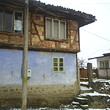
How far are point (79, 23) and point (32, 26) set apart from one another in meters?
4.64

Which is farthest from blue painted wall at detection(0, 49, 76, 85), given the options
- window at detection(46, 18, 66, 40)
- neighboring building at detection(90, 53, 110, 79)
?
neighboring building at detection(90, 53, 110, 79)

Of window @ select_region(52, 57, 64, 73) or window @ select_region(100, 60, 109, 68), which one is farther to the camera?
window @ select_region(100, 60, 109, 68)

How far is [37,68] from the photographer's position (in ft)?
38.9

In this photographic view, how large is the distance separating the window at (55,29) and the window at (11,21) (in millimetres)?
2158

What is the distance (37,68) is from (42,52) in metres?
1.26

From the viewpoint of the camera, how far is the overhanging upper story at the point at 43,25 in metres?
11.0

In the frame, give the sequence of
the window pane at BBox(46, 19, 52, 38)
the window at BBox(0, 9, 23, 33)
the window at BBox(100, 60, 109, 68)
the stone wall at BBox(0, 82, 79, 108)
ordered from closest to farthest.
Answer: the stone wall at BBox(0, 82, 79, 108) < the window at BBox(0, 9, 23, 33) < the window pane at BBox(46, 19, 52, 38) < the window at BBox(100, 60, 109, 68)

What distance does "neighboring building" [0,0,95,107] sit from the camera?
10.8 m

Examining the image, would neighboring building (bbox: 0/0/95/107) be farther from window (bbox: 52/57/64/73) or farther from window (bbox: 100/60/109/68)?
window (bbox: 100/60/109/68)

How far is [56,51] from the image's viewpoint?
12.8m

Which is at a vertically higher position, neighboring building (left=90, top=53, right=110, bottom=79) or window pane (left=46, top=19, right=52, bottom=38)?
window pane (left=46, top=19, right=52, bottom=38)

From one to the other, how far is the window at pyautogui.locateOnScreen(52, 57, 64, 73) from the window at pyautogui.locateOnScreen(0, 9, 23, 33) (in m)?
3.40

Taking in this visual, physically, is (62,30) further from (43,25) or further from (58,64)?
(58,64)

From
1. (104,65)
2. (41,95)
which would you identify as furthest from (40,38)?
(104,65)
